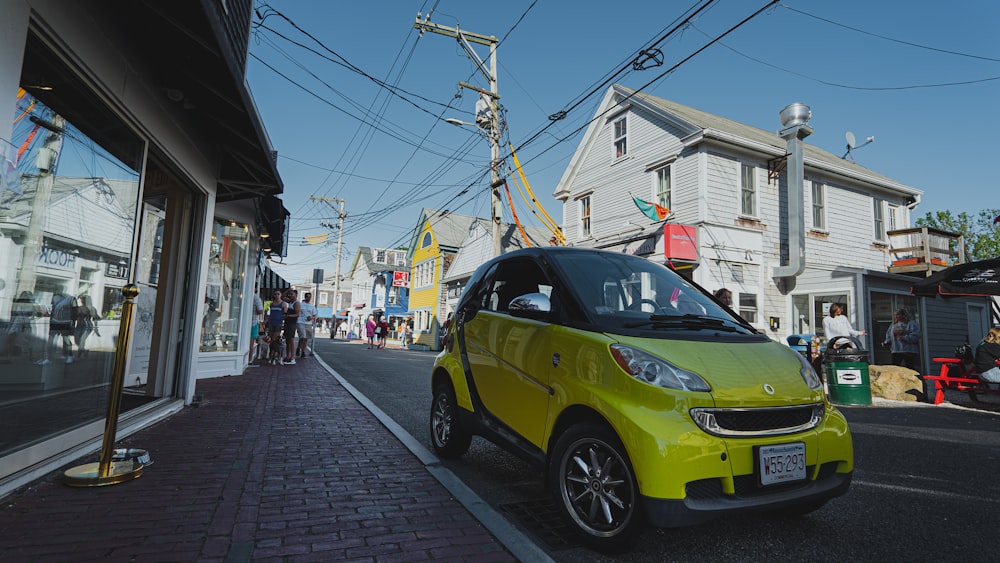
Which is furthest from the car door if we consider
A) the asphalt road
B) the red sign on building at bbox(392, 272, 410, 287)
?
the red sign on building at bbox(392, 272, 410, 287)

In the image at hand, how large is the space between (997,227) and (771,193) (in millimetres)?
43063

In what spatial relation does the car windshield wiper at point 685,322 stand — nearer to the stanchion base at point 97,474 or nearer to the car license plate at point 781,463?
the car license plate at point 781,463

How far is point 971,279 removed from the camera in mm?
9492

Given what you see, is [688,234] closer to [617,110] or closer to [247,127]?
[617,110]

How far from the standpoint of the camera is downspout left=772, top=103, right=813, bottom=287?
50.4 ft

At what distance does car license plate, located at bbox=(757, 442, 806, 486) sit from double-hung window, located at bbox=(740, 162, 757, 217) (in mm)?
15139

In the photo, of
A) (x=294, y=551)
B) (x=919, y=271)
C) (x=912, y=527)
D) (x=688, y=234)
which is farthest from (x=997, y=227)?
(x=294, y=551)

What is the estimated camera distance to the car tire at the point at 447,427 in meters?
4.25

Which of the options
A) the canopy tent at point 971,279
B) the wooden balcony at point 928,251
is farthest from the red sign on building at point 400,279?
the canopy tent at point 971,279

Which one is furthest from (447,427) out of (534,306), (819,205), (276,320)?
(819,205)

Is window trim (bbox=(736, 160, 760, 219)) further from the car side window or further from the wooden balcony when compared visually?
the car side window

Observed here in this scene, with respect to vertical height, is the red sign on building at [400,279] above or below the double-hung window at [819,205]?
below

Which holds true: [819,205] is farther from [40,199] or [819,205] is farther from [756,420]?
[40,199]

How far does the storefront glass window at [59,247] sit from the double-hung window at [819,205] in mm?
19174
